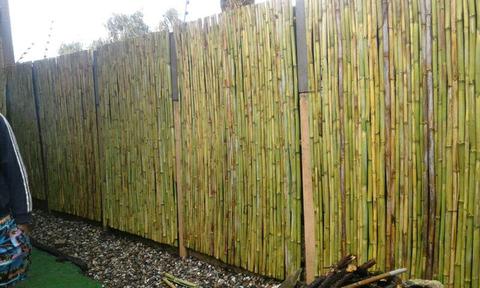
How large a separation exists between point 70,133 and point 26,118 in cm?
116

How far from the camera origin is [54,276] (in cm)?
392

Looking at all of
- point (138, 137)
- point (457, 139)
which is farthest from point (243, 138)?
point (457, 139)

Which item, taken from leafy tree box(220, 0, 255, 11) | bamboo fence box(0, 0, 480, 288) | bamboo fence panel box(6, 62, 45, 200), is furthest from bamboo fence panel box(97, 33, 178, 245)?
bamboo fence panel box(6, 62, 45, 200)

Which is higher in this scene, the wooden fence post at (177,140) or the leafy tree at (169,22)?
the leafy tree at (169,22)

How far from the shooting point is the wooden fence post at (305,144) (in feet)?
9.32

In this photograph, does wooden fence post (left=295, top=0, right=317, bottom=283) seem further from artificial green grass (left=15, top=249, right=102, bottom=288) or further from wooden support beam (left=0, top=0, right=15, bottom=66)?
wooden support beam (left=0, top=0, right=15, bottom=66)

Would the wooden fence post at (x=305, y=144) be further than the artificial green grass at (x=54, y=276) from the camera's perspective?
No

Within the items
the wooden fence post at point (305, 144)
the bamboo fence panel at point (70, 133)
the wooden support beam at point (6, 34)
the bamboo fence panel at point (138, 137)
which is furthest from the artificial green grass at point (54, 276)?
the wooden support beam at point (6, 34)

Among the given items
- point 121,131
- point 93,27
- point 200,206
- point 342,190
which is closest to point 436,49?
point 342,190

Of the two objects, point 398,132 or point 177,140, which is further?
point 177,140

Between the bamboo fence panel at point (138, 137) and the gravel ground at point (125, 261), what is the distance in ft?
0.56

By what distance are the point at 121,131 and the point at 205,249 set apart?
155 cm

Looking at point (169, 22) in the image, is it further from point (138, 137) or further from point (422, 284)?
point (422, 284)

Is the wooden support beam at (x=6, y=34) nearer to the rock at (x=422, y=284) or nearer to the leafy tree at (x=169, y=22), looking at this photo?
the leafy tree at (x=169, y=22)
